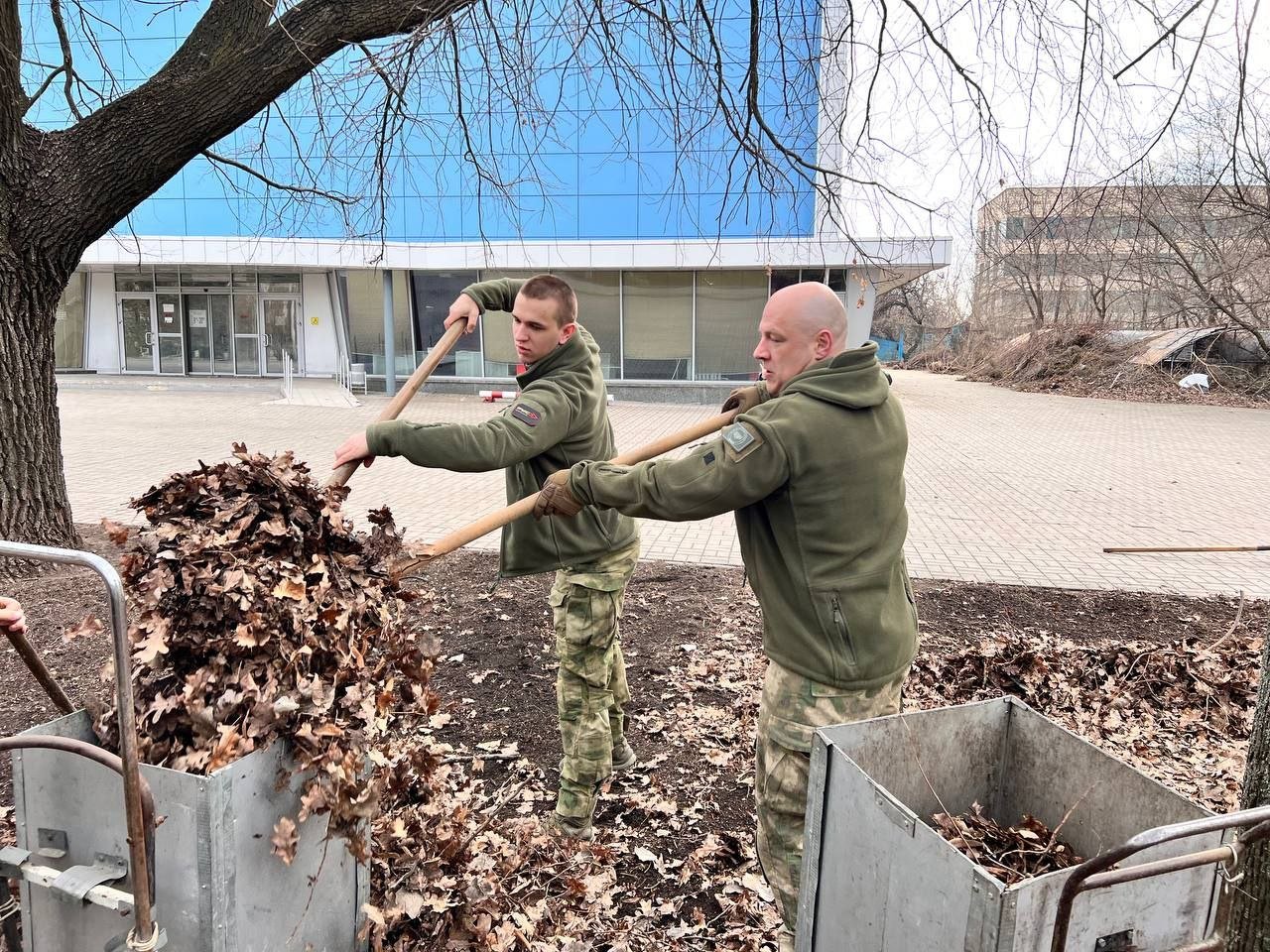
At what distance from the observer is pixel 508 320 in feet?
69.1

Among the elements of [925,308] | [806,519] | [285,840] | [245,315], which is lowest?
[285,840]

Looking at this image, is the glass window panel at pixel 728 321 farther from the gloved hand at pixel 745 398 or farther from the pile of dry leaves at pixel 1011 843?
the pile of dry leaves at pixel 1011 843

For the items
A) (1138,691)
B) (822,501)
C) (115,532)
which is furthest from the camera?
(1138,691)

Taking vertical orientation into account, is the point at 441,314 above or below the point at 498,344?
above

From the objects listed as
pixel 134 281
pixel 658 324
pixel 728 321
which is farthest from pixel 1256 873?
pixel 134 281

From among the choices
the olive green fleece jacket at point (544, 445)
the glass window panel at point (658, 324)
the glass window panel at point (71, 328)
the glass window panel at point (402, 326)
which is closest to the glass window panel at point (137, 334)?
the glass window panel at point (71, 328)

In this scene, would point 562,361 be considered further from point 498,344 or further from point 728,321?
point 498,344

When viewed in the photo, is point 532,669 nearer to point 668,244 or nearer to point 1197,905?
point 1197,905

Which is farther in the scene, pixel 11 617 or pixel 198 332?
pixel 198 332

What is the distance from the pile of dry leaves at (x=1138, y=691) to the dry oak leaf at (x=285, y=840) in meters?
3.23

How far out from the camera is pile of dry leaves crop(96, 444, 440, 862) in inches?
74.0

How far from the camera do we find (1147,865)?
1.44 metres

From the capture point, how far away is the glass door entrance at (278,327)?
23.6 metres

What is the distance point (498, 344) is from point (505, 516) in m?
19.2
